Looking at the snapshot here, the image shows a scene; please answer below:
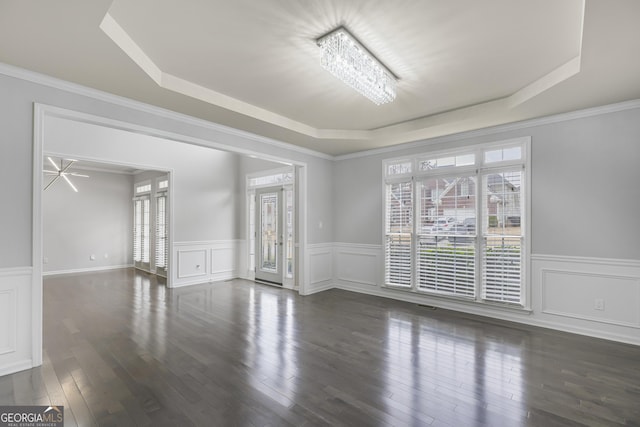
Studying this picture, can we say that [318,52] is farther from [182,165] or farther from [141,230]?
[141,230]

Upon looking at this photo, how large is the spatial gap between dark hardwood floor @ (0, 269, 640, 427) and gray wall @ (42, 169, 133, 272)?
406 cm

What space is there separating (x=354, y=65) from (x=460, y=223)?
3.08 metres

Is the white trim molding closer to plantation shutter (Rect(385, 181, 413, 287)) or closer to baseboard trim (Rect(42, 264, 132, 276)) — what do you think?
plantation shutter (Rect(385, 181, 413, 287))

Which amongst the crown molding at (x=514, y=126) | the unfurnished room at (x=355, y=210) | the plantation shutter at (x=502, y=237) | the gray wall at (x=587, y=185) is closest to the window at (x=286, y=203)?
the unfurnished room at (x=355, y=210)

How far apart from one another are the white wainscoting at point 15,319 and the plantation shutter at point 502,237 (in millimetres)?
5367

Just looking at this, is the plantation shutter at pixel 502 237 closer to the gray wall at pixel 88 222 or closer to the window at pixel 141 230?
the window at pixel 141 230

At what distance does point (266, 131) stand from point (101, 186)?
650 cm

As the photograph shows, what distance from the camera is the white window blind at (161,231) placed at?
24.1 feet

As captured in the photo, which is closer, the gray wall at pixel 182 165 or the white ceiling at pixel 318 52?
the white ceiling at pixel 318 52

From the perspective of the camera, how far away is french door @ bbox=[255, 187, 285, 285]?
657 cm

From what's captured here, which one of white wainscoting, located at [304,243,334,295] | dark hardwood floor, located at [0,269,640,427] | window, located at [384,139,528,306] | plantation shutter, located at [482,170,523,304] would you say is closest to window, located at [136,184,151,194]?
dark hardwood floor, located at [0,269,640,427]

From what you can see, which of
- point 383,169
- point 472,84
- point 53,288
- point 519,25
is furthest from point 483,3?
point 53,288

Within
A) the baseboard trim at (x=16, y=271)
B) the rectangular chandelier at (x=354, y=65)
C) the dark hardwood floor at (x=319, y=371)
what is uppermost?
the rectangular chandelier at (x=354, y=65)

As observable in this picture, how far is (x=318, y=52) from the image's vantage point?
2740 millimetres
